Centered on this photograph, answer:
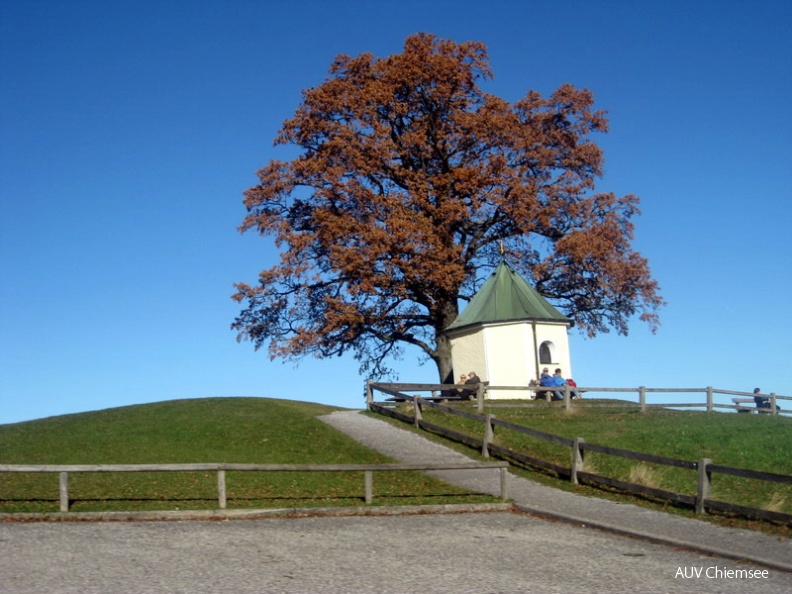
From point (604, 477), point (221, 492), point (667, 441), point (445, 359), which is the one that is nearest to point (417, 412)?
point (667, 441)

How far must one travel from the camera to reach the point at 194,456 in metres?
22.3

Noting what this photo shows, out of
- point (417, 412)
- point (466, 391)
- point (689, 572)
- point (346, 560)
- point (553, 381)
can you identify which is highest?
point (553, 381)

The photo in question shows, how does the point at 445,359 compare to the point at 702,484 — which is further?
the point at 445,359

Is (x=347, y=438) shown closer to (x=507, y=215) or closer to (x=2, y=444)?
(x=2, y=444)

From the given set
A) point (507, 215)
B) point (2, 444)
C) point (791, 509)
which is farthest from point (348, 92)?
point (791, 509)

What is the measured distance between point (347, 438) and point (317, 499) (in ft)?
29.7

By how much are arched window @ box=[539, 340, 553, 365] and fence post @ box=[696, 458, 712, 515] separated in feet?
78.6

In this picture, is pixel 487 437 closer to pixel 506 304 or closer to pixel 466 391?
pixel 466 391

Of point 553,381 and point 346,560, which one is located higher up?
point 553,381

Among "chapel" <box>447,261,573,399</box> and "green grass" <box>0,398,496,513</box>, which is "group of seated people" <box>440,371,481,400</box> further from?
"green grass" <box>0,398,496,513</box>

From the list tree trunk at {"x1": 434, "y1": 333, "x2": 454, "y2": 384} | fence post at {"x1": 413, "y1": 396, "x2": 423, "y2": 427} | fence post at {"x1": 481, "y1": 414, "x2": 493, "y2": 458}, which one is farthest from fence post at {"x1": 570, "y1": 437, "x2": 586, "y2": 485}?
tree trunk at {"x1": 434, "y1": 333, "x2": 454, "y2": 384}

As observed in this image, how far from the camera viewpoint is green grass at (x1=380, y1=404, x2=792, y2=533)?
19516 millimetres

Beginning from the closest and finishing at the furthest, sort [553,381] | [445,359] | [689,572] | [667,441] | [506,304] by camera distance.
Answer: [689,572], [667,441], [553,381], [506,304], [445,359]

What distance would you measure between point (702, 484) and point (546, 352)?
24.6 meters
